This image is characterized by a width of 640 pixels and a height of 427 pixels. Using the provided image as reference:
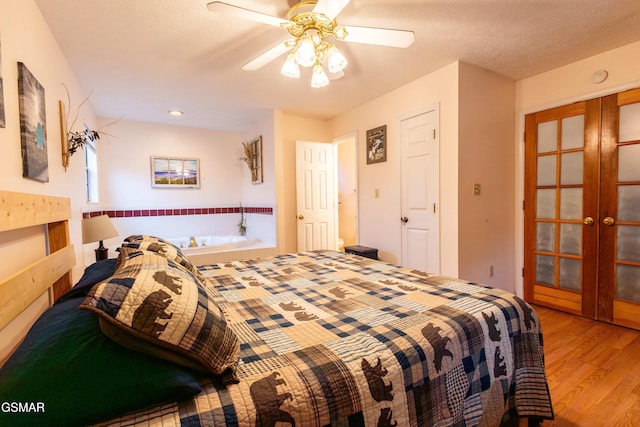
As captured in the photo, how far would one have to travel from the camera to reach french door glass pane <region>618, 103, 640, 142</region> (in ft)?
7.90

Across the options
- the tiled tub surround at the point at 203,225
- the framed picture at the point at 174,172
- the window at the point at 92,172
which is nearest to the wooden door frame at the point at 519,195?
the tiled tub surround at the point at 203,225

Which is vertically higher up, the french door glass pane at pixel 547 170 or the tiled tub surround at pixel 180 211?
the french door glass pane at pixel 547 170

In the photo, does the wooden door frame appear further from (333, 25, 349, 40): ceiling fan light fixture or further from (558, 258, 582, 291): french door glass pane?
(333, 25, 349, 40): ceiling fan light fixture

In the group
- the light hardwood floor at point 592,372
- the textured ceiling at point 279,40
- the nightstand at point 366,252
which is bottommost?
the light hardwood floor at point 592,372

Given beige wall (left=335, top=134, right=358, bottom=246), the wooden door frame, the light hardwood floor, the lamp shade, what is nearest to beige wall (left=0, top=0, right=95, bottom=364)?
the lamp shade

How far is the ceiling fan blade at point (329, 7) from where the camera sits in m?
1.47

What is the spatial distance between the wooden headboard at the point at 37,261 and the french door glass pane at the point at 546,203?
3.96 metres

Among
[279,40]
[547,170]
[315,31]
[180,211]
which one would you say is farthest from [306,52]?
[180,211]

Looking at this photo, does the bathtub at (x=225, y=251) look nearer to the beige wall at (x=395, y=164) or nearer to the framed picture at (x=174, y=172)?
the framed picture at (x=174, y=172)

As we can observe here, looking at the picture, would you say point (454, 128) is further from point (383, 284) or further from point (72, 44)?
point (72, 44)

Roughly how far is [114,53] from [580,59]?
4.11m

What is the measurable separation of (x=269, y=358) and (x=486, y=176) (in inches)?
114

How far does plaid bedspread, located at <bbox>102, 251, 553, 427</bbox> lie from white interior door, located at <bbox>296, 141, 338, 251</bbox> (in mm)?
2466

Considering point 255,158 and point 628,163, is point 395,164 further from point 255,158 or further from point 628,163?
point 255,158
